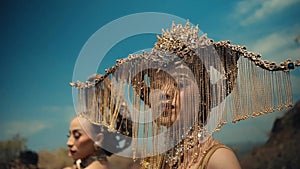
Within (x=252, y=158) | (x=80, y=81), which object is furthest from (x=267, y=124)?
(x=80, y=81)

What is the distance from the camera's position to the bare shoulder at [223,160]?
114 cm

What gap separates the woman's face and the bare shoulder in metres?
0.46

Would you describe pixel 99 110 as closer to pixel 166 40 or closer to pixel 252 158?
pixel 166 40

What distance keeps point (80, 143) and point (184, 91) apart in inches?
16.3

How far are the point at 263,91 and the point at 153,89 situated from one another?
32 centimetres

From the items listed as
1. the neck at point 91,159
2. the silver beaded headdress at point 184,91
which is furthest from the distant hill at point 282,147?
the neck at point 91,159

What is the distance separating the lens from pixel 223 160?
1146 millimetres

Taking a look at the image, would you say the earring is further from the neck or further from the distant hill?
the distant hill

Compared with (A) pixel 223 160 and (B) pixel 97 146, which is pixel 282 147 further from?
(B) pixel 97 146

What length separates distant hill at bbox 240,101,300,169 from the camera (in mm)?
1557

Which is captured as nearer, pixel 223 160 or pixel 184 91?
pixel 223 160

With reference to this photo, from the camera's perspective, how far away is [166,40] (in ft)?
4.33

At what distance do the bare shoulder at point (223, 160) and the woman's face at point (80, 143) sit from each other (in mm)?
459

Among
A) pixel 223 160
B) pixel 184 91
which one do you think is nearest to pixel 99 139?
pixel 184 91
